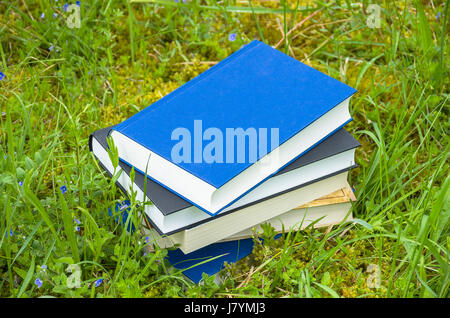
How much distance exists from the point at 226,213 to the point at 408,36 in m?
1.82

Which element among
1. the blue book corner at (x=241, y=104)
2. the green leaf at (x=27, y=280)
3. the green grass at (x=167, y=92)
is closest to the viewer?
the green leaf at (x=27, y=280)

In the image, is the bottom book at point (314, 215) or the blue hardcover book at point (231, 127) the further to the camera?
the bottom book at point (314, 215)

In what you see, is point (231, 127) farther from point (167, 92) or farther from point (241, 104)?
point (167, 92)

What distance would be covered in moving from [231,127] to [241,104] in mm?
133

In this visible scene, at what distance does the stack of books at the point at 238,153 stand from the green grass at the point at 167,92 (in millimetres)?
103

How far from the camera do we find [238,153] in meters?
1.71

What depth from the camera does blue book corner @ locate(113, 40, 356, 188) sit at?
5.92ft

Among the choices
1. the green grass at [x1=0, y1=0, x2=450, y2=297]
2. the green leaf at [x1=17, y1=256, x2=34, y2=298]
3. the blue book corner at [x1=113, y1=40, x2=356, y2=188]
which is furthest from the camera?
the blue book corner at [x1=113, y1=40, x2=356, y2=188]

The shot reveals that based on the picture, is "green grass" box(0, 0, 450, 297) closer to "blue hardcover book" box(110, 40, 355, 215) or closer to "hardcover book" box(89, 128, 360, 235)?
"hardcover book" box(89, 128, 360, 235)

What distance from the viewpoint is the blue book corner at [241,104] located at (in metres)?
1.81

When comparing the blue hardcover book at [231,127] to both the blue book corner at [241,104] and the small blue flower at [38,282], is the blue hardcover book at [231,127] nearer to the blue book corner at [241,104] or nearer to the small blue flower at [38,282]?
the blue book corner at [241,104]

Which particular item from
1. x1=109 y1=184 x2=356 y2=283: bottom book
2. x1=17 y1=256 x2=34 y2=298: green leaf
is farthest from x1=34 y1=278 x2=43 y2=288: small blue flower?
x1=109 y1=184 x2=356 y2=283: bottom book

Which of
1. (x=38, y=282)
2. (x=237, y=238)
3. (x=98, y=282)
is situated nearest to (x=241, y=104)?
(x=237, y=238)

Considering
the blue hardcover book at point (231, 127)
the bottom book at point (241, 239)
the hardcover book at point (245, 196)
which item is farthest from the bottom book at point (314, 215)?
the blue hardcover book at point (231, 127)
